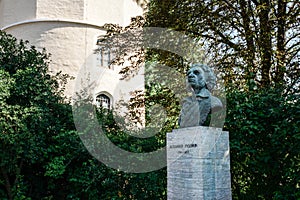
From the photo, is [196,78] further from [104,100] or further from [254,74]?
[104,100]

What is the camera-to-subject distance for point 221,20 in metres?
10.4

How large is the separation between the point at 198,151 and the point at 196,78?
1.34m

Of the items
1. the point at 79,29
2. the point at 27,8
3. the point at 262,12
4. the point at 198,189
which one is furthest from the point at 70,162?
the point at 27,8

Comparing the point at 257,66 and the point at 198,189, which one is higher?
the point at 257,66

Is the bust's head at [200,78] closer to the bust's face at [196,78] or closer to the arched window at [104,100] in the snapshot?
the bust's face at [196,78]

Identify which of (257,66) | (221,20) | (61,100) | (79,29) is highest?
(79,29)

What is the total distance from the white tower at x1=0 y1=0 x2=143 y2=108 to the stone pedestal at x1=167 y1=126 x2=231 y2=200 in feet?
36.1

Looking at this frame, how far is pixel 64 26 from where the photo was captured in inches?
658

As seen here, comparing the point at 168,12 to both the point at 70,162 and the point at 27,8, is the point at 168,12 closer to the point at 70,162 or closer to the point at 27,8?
the point at 70,162

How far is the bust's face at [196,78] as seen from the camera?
614 centimetres

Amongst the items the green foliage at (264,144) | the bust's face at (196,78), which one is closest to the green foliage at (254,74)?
the green foliage at (264,144)

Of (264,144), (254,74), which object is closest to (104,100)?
(254,74)

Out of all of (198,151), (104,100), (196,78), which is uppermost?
(104,100)

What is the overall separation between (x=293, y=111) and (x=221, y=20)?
432cm
